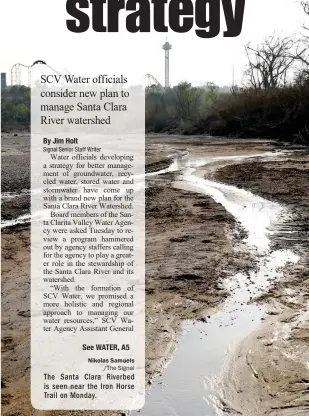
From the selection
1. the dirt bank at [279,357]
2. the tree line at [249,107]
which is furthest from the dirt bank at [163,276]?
the tree line at [249,107]

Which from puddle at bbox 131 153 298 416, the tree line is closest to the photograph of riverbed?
puddle at bbox 131 153 298 416

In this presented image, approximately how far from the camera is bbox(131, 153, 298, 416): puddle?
3980mm

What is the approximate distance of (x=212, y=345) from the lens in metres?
4.99

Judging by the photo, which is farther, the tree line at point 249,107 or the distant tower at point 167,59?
the distant tower at point 167,59

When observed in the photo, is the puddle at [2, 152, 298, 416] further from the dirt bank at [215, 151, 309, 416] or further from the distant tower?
the distant tower

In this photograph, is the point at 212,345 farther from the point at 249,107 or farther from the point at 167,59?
the point at 167,59

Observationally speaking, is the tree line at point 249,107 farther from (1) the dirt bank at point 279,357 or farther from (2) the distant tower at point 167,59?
(1) the dirt bank at point 279,357

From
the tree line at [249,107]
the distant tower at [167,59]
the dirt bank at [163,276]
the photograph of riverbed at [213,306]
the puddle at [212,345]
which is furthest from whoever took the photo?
the distant tower at [167,59]

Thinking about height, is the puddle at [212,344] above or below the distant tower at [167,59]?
below

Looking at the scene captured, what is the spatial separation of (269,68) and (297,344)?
2206 inches

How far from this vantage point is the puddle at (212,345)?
398 cm

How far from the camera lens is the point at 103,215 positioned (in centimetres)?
993

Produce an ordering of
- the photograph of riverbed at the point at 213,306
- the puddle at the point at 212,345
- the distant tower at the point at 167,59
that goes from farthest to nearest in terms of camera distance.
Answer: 1. the distant tower at the point at 167,59
2. the photograph of riverbed at the point at 213,306
3. the puddle at the point at 212,345

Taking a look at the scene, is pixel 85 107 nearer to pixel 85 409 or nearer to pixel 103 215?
pixel 85 409
